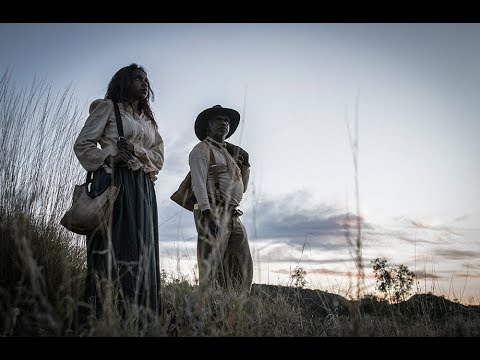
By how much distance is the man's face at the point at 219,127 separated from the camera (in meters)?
4.62

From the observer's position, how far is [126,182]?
3.00 m

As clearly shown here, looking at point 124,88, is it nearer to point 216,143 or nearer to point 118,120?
point 118,120

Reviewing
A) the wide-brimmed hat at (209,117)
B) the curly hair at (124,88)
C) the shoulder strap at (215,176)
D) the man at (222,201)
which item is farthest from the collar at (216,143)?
the curly hair at (124,88)

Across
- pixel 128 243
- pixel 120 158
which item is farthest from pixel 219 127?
pixel 128 243

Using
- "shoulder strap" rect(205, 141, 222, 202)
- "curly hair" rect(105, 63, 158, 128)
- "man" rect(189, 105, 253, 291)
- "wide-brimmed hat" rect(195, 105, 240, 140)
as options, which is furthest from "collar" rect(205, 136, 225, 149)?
"curly hair" rect(105, 63, 158, 128)

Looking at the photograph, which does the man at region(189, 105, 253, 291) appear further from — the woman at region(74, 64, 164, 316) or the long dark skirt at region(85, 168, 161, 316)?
the long dark skirt at region(85, 168, 161, 316)

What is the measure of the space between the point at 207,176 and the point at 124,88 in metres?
1.33

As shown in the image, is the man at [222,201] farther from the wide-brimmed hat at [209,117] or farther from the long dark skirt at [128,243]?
the long dark skirt at [128,243]

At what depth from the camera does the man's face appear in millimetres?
4617

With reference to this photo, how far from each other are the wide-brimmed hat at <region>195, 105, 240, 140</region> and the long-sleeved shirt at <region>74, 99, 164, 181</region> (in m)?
1.59

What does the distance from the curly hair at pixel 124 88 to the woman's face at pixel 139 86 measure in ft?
0.08
